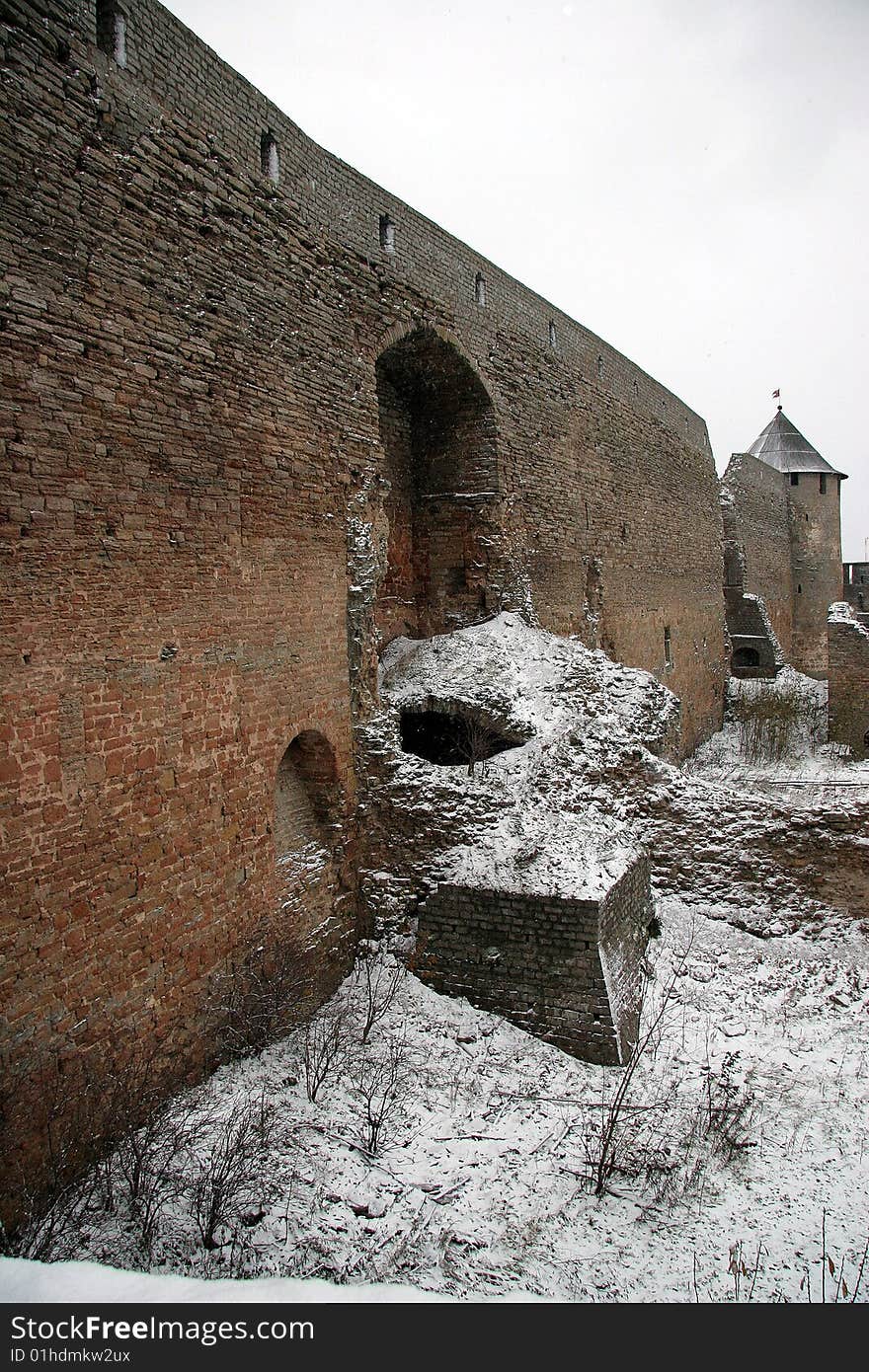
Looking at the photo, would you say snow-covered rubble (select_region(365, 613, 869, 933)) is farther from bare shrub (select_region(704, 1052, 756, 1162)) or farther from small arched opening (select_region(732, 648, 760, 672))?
small arched opening (select_region(732, 648, 760, 672))

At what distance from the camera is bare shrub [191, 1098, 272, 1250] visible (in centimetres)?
405

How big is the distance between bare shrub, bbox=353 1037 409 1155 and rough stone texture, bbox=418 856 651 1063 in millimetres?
774

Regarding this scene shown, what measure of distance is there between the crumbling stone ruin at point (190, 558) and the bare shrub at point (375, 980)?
187 millimetres

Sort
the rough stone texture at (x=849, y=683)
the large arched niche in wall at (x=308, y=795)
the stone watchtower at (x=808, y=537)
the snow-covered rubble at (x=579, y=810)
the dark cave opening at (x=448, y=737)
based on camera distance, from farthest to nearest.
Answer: the stone watchtower at (x=808, y=537)
the rough stone texture at (x=849, y=683)
the dark cave opening at (x=448, y=737)
the snow-covered rubble at (x=579, y=810)
the large arched niche in wall at (x=308, y=795)

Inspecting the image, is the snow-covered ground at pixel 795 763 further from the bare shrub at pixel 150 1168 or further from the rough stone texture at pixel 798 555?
the bare shrub at pixel 150 1168

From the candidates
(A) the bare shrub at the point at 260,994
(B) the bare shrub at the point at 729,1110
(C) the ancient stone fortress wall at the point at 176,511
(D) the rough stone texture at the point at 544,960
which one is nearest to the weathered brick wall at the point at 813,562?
(C) the ancient stone fortress wall at the point at 176,511

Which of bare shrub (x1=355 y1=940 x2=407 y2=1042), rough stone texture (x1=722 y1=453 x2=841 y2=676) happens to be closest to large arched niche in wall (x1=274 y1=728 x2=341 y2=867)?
bare shrub (x1=355 y1=940 x2=407 y2=1042)

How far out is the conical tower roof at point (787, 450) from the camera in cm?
2644

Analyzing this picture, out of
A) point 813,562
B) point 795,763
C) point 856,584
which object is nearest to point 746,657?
point 813,562

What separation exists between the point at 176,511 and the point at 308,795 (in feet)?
8.75

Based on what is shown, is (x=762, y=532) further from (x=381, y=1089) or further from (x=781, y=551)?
(x=381, y=1089)

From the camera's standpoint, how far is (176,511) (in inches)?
214

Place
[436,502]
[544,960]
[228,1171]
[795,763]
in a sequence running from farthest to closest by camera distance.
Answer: [795,763], [436,502], [544,960], [228,1171]
